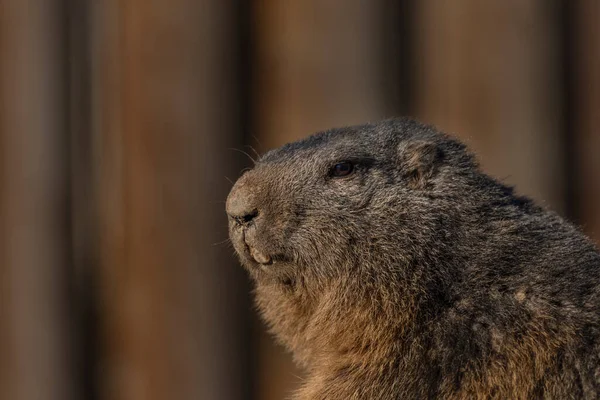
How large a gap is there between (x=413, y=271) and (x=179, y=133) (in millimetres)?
3014

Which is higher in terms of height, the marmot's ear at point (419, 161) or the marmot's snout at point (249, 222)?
the marmot's ear at point (419, 161)

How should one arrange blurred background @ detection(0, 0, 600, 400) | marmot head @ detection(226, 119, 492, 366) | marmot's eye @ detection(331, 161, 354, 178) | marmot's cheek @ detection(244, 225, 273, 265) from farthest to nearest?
blurred background @ detection(0, 0, 600, 400)
marmot's eye @ detection(331, 161, 354, 178)
marmot's cheek @ detection(244, 225, 273, 265)
marmot head @ detection(226, 119, 492, 366)

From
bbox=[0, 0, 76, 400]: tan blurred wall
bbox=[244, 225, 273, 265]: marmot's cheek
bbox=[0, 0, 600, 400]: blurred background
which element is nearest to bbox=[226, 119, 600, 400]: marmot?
bbox=[244, 225, 273, 265]: marmot's cheek

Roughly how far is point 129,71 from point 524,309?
3584 millimetres

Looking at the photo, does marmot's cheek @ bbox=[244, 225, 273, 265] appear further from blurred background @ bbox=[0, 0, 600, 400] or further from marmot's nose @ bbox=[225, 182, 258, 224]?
blurred background @ bbox=[0, 0, 600, 400]

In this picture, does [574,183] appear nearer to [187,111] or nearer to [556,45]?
[556,45]

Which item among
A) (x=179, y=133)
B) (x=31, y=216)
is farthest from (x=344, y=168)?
(x=31, y=216)

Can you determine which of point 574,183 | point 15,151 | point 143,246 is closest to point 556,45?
point 574,183

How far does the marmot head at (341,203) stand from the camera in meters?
3.62

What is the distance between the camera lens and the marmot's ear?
3742mm

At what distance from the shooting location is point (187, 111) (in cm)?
629

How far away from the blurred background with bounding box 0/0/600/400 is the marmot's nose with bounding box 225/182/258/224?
2.57 m

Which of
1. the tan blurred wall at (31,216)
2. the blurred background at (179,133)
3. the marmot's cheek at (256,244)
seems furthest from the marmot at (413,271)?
the tan blurred wall at (31,216)

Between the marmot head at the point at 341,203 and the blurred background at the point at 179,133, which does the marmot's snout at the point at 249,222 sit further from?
→ the blurred background at the point at 179,133
